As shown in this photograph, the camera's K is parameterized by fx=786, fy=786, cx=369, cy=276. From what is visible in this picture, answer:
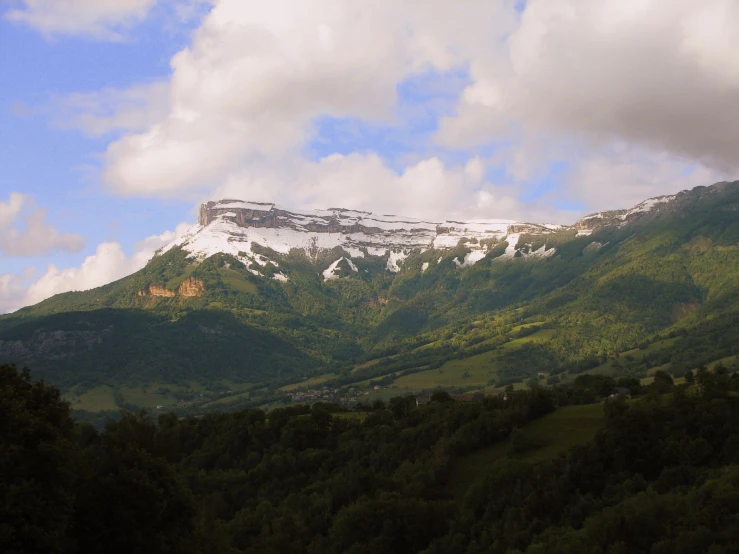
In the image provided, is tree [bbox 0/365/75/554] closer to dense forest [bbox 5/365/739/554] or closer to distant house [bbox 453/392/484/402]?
dense forest [bbox 5/365/739/554]

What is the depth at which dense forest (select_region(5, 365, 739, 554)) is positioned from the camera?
41688 millimetres

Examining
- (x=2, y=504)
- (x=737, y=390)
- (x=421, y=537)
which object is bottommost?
(x=421, y=537)

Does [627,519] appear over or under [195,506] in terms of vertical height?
under

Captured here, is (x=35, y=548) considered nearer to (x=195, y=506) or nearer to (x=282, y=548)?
(x=195, y=506)

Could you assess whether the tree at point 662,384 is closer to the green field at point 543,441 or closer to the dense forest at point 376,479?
the dense forest at point 376,479

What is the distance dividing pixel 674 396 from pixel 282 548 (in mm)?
42700

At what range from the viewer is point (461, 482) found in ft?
278

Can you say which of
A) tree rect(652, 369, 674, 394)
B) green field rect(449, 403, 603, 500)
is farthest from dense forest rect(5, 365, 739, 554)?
green field rect(449, 403, 603, 500)

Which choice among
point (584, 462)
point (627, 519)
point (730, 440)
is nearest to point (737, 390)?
point (730, 440)

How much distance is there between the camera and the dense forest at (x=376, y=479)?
41688mm

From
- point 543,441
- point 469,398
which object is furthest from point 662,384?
point 469,398

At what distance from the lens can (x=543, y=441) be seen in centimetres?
8656

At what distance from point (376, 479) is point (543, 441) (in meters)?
18.9

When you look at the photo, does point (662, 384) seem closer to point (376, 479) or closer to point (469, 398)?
point (376, 479)
